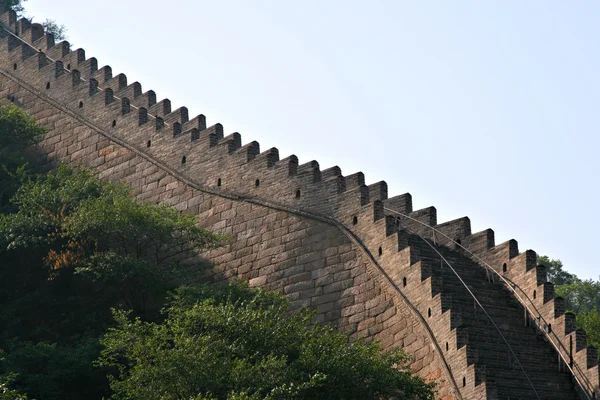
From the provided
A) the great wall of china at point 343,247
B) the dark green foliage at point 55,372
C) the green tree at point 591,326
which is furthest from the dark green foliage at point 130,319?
the green tree at point 591,326

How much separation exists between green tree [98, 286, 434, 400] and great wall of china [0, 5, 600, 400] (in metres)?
1.59

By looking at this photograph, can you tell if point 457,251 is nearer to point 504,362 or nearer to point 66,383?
point 504,362

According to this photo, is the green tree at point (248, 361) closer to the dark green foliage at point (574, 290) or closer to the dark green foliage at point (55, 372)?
the dark green foliage at point (55, 372)

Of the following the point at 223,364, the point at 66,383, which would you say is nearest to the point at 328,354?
the point at 223,364

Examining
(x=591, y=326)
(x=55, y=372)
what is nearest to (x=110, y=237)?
(x=55, y=372)

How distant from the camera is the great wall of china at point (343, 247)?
38.8 m

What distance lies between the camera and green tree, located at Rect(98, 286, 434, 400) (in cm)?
3503

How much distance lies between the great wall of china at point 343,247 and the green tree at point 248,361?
5.21ft

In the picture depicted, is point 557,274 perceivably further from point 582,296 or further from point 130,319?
point 130,319

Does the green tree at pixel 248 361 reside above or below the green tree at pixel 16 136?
below

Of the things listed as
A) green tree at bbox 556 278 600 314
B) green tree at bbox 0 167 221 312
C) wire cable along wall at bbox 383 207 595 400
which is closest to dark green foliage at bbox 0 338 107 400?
green tree at bbox 0 167 221 312

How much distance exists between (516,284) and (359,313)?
415 centimetres

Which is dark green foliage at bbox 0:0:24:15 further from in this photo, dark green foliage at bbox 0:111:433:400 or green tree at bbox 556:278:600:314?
green tree at bbox 556:278:600:314

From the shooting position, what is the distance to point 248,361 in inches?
1430
